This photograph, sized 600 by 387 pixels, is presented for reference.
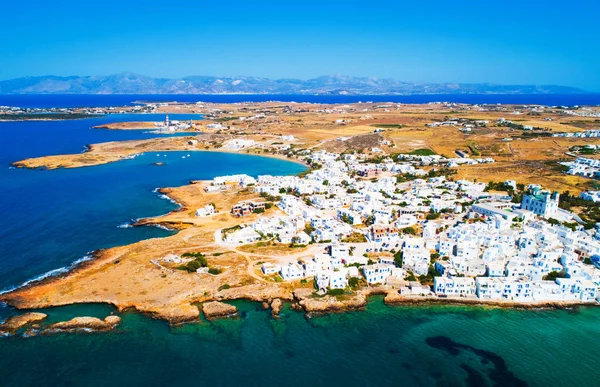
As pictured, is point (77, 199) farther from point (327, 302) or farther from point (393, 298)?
point (393, 298)

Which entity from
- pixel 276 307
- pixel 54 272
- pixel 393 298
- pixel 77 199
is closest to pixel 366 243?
pixel 393 298

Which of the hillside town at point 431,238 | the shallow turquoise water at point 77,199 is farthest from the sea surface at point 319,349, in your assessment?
the hillside town at point 431,238

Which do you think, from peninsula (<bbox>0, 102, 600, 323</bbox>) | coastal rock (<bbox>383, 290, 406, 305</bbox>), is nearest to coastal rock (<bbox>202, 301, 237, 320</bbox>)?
peninsula (<bbox>0, 102, 600, 323</bbox>)

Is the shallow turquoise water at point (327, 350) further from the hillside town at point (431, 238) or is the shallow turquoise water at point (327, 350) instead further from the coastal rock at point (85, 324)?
the hillside town at point (431, 238)

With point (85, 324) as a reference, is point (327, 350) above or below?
below

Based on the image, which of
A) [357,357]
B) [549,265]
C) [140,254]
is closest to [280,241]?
[140,254]

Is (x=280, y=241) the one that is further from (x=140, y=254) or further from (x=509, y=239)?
(x=509, y=239)
